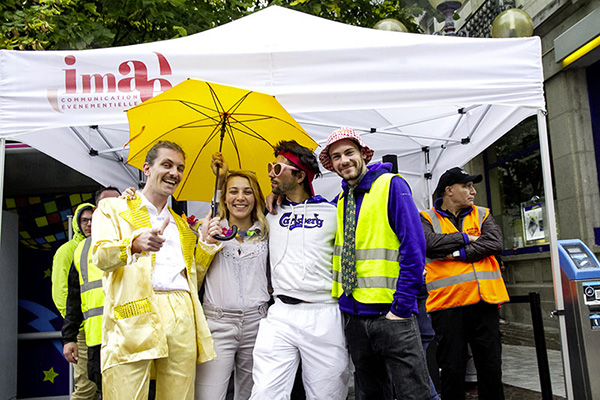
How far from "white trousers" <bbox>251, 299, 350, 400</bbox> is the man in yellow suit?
1.05 ft

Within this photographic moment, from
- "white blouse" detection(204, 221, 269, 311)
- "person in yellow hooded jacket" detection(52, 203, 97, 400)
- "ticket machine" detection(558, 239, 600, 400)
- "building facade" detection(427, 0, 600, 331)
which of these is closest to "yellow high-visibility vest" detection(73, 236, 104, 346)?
"person in yellow hooded jacket" detection(52, 203, 97, 400)

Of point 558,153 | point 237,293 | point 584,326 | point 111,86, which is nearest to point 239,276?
point 237,293

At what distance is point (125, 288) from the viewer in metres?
2.77

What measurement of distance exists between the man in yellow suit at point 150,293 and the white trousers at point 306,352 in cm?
32

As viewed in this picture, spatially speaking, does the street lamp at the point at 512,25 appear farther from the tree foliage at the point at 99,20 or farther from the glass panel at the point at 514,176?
the glass panel at the point at 514,176

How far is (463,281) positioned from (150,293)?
238cm

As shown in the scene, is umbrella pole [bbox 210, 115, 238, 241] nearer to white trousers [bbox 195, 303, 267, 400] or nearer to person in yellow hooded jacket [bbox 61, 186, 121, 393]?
white trousers [bbox 195, 303, 267, 400]

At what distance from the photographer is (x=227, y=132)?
12.9 feet

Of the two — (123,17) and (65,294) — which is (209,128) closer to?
(65,294)

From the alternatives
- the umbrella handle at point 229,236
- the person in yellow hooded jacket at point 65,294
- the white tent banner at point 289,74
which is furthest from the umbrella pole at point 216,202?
the person in yellow hooded jacket at point 65,294

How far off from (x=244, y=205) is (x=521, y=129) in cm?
934

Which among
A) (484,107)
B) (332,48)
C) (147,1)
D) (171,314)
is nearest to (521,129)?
(484,107)

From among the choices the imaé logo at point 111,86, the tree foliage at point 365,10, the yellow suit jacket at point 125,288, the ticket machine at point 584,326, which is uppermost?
the tree foliage at point 365,10

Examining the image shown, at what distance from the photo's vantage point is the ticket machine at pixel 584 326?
13.5 feet
